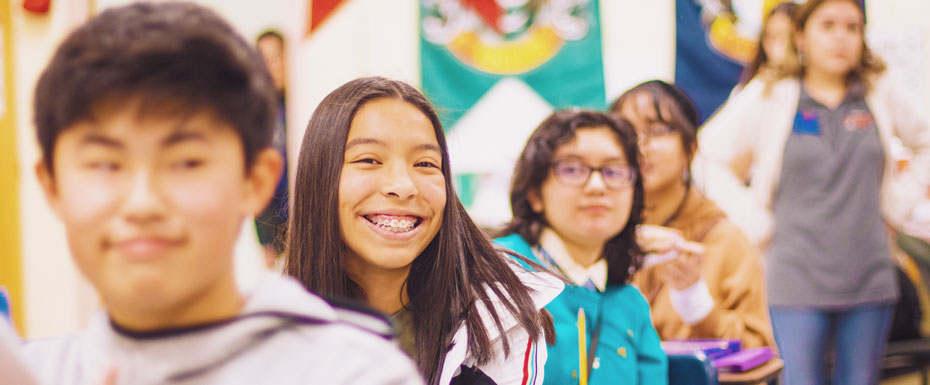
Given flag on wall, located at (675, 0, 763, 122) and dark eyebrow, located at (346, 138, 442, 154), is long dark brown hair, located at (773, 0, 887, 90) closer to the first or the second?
flag on wall, located at (675, 0, 763, 122)

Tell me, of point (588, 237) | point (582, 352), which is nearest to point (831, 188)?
point (588, 237)

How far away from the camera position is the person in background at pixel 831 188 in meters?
2.78

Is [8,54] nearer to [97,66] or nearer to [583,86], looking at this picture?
[583,86]

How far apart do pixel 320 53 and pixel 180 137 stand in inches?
178

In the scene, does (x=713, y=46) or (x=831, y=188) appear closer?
(x=831, y=188)

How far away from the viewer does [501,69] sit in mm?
4668

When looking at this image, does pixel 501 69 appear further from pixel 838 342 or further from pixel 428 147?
pixel 428 147

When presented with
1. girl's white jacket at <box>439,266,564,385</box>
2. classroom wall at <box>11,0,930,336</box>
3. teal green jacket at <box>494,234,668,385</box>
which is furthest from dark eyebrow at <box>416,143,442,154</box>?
classroom wall at <box>11,0,930,336</box>

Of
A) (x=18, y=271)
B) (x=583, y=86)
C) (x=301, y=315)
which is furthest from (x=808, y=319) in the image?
(x=18, y=271)

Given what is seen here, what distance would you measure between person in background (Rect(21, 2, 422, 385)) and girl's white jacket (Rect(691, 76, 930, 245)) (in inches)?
97.0

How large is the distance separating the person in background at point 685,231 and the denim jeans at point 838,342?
57cm

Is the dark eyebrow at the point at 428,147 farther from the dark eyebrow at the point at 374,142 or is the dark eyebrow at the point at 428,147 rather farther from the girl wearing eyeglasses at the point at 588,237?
the girl wearing eyeglasses at the point at 588,237

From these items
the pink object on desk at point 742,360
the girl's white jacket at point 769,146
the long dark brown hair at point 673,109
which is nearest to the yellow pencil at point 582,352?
the pink object on desk at point 742,360

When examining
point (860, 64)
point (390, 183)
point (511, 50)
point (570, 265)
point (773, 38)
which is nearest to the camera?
point (390, 183)
